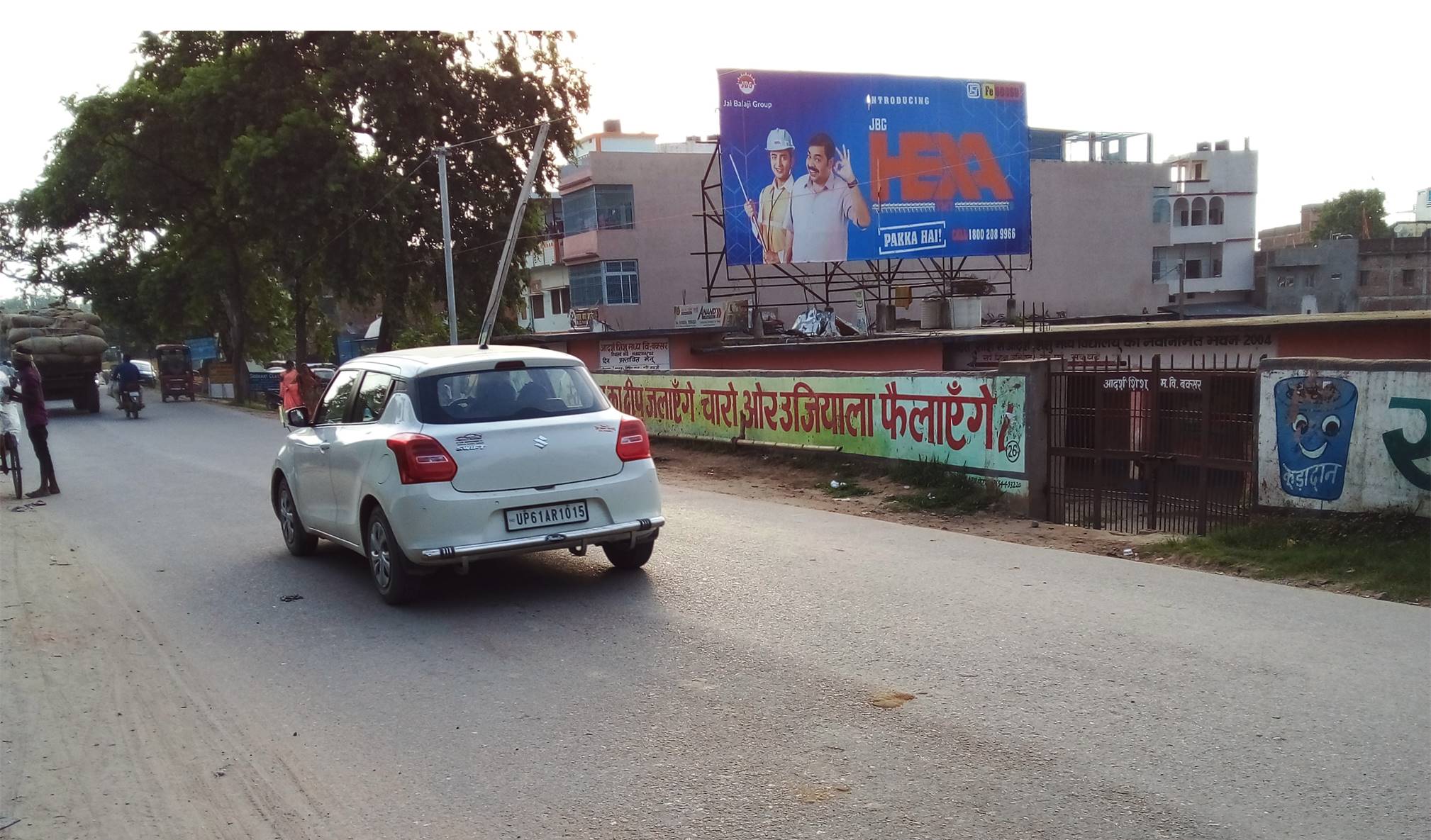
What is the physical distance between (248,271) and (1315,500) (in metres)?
43.9

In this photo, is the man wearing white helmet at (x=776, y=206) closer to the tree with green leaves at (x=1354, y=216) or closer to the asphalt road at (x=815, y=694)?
the asphalt road at (x=815, y=694)

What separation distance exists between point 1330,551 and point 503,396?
20.0 ft

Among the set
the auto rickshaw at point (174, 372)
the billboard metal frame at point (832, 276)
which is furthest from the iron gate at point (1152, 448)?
the auto rickshaw at point (174, 372)

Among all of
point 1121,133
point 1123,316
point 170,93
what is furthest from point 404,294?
point 1121,133

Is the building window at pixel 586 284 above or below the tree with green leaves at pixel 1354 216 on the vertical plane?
below

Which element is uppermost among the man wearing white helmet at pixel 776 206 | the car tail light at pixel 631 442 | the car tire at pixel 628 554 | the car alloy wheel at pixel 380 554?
the man wearing white helmet at pixel 776 206

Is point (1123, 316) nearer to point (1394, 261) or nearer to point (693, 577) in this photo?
point (1394, 261)

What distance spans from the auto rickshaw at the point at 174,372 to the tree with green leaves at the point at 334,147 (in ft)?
16.1

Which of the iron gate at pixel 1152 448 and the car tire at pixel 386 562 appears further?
the iron gate at pixel 1152 448

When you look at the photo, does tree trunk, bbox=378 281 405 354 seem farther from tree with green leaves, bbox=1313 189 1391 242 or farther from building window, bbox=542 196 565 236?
tree with green leaves, bbox=1313 189 1391 242

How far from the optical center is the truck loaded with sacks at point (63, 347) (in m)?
31.4

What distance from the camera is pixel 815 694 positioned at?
4.96 meters

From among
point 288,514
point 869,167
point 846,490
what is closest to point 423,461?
point 288,514

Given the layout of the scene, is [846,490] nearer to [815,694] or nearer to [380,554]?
[380,554]
